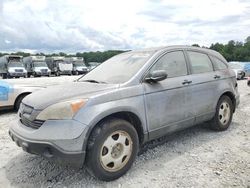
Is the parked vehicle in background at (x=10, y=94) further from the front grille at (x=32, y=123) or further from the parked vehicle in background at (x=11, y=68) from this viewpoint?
the parked vehicle in background at (x=11, y=68)

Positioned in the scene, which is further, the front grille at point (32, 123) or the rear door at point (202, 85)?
the rear door at point (202, 85)

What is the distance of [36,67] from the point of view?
104 ft

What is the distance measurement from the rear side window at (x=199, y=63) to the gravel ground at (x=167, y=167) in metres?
1.29

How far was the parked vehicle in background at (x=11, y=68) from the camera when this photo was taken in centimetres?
2823

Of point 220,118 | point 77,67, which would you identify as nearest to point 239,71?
point 220,118

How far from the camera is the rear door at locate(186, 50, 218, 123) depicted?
15.1 feet

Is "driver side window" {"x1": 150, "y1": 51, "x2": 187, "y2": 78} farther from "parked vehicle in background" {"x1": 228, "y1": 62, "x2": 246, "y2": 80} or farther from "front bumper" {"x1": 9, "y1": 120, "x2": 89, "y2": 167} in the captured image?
"parked vehicle in background" {"x1": 228, "y1": 62, "x2": 246, "y2": 80}

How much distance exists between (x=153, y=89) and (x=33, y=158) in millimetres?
2165

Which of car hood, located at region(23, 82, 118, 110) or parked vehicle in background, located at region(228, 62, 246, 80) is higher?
car hood, located at region(23, 82, 118, 110)

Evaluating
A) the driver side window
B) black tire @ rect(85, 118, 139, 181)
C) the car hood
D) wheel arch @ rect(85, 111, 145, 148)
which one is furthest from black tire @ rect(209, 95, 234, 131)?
the car hood

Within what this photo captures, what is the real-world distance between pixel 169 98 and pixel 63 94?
1.63 m

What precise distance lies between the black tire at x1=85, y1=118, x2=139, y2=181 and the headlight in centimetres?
36

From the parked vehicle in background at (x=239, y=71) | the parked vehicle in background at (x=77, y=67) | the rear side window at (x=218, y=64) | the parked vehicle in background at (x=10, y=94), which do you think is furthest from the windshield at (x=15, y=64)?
the rear side window at (x=218, y=64)

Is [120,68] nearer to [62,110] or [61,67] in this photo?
[62,110]
